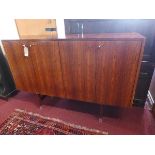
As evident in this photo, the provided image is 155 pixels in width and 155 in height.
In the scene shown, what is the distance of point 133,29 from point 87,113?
113 cm

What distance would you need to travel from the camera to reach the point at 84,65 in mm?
1337

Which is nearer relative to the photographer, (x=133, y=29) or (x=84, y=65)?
(x=84, y=65)

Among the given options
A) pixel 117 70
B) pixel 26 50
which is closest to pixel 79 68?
pixel 117 70

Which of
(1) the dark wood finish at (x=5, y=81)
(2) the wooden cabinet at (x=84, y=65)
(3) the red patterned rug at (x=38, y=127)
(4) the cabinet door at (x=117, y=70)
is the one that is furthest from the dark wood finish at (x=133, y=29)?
(1) the dark wood finish at (x=5, y=81)

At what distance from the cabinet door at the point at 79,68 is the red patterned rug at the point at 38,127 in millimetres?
348

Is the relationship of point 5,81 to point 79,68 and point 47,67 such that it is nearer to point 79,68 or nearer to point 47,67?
point 47,67

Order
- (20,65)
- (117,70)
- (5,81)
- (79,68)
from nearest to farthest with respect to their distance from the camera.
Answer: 1. (117,70)
2. (79,68)
3. (20,65)
4. (5,81)

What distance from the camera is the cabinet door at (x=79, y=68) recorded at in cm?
127

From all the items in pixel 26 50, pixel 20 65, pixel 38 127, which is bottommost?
pixel 38 127

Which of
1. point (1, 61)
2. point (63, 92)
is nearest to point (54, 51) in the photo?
point (63, 92)

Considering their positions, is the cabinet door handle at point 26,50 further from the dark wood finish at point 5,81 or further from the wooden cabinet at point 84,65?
the dark wood finish at point 5,81

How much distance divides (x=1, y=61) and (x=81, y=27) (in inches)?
49.2
